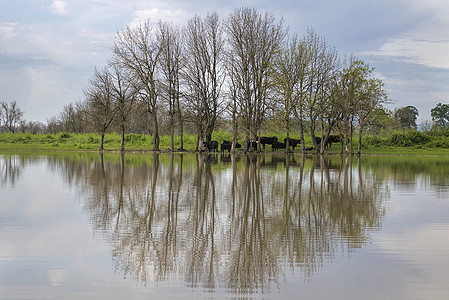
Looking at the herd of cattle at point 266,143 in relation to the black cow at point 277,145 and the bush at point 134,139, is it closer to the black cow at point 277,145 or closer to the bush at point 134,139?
the black cow at point 277,145

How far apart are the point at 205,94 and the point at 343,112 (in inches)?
607

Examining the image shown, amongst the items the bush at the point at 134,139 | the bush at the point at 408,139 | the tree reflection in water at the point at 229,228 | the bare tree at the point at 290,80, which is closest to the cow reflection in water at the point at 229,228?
the tree reflection in water at the point at 229,228

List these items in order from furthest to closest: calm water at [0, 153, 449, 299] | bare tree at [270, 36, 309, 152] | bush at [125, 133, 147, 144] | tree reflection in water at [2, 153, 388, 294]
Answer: bush at [125, 133, 147, 144] < bare tree at [270, 36, 309, 152] < tree reflection in water at [2, 153, 388, 294] < calm water at [0, 153, 449, 299]

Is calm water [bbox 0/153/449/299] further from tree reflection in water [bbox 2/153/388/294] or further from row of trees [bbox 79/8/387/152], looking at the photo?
row of trees [bbox 79/8/387/152]

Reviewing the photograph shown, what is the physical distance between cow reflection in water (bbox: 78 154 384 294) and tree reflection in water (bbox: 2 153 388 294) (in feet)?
0.04

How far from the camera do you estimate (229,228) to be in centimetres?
850

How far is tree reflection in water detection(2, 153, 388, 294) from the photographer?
232 inches

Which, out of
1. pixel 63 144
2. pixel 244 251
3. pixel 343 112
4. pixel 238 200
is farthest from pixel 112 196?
pixel 63 144

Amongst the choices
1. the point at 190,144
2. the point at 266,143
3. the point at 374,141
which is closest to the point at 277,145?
the point at 266,143

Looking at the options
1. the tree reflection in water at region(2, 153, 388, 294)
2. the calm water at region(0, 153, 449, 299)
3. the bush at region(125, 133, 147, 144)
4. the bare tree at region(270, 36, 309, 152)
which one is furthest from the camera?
the bush at region(125, 133, 147, 144)

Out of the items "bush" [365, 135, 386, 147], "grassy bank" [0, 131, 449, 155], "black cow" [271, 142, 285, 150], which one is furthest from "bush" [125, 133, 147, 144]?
"bush" [365, 135, 386, 147]

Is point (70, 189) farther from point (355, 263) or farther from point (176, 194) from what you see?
point (355, 263)

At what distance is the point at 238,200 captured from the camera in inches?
486

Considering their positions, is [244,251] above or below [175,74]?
below
